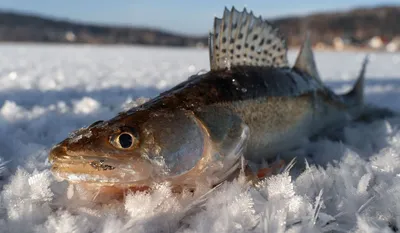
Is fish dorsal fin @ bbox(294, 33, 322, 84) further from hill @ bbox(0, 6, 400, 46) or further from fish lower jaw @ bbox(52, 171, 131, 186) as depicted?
hill @ bbox(0, 6, 400, 46)

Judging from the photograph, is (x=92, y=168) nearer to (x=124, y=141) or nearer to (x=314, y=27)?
(x=124, y=141)

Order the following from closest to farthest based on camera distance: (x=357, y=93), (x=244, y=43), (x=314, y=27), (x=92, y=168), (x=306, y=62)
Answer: (x=92, y=168) < (x=244, y=43) < (x=306, y=62) < (x=357, y=93) < (x=314, y=27)

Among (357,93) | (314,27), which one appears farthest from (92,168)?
(314,27)

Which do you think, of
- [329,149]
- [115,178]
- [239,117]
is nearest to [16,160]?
[115,178]

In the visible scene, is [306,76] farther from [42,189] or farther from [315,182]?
[42,189]

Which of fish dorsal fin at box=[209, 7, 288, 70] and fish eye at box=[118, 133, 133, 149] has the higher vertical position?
fish dorsal fin at box=[209, 7, 288, 70]

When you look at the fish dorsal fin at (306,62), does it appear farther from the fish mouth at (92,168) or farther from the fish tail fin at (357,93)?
the fish mouth at (92,168)

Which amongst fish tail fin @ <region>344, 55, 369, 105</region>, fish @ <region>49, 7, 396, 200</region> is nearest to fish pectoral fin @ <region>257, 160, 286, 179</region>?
fish @ <region>49, 7, 396, 200</region>
